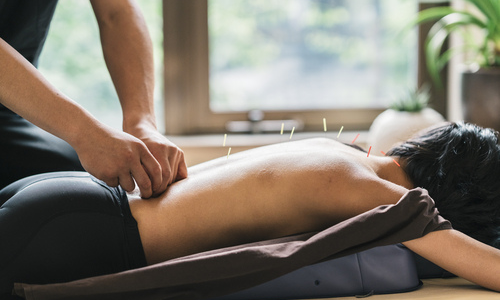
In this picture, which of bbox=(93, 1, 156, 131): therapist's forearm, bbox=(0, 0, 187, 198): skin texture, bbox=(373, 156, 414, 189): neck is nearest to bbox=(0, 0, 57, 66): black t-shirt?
Result: bbox=(93, 1, 156, 131): therapist's forearm

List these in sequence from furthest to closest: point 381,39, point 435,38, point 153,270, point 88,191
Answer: point 381,39 → point 435,38 → point 88,191 → point 153,270

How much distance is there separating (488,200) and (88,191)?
957 millimetres

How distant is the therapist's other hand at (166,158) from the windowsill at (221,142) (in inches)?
58.6

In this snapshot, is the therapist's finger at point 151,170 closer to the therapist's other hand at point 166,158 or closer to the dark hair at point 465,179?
the therapist's other hand at point 166,158

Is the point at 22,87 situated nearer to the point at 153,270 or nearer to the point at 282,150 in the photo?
the point at 153,270

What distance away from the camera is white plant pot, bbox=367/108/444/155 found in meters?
2.53

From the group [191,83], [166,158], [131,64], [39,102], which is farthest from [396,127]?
[39,102]

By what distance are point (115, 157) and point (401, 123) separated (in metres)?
1.75

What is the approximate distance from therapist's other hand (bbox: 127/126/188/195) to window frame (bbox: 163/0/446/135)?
170 centimetres

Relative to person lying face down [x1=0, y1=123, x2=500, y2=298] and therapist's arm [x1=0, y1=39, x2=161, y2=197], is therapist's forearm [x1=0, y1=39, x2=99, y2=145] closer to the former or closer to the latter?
therapist's arm [x1=0, y1=39, x2=161, y2=197]

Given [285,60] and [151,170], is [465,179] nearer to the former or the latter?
[151,170]

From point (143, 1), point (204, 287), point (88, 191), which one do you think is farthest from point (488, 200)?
point (143, 1)

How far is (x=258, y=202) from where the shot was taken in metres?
1.21

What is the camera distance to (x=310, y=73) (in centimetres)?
316
